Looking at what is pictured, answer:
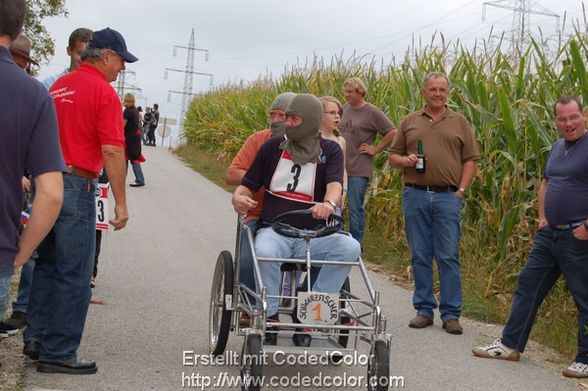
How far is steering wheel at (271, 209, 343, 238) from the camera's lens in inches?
248

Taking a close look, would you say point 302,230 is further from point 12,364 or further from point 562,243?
point 562,243

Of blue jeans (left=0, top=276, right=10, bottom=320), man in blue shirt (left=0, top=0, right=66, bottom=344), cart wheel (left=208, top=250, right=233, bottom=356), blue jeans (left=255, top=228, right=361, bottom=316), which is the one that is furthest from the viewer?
Answer: cart wheel (left=208, top=250, right=233, bottom=356)

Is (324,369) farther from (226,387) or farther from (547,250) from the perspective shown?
(547,250)

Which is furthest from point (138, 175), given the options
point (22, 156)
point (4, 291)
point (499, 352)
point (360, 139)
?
point (22, 156)

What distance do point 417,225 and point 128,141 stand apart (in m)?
9.35

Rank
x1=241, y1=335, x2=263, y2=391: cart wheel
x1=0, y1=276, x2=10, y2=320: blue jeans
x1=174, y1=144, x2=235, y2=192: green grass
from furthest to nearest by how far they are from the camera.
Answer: x1=174, y1=144, x2=235, y2=192: green grass < x1=241, y1=335, x2=263, y2=391: cart wheel < x1=0, y1=276, x2=10, y2=320: blue jeans

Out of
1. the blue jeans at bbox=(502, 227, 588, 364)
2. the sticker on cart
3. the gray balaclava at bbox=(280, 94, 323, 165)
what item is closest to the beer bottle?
the blue jeans at bbox=(502, 227, 588, 364)

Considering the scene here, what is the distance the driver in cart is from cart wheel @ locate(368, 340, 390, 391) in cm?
84

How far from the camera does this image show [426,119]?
8.93 metres

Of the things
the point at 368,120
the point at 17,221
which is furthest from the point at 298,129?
the point at 368,120

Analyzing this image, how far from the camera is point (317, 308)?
585 centimetres

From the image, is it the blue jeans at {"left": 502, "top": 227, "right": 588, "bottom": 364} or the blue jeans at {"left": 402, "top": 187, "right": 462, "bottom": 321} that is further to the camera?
the blue jeans at {"left": 402, "top": 187, "right": 462, "bottom": 321}

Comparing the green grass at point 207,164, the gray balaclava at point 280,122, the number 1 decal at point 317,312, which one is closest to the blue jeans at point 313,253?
the number 1 decal at point 317,312

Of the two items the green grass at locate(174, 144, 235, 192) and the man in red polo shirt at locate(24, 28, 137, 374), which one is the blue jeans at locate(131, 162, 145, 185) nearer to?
the green grass at locate(174, 144, 235, 192)
